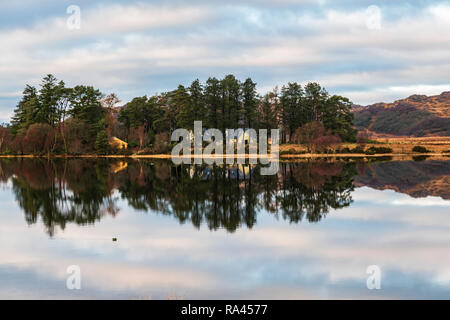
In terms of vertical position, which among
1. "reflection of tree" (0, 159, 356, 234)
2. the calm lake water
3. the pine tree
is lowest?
the calm lake water

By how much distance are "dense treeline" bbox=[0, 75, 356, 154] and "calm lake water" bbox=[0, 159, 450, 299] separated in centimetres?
4757

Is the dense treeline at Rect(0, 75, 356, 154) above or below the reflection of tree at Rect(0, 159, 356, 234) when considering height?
above

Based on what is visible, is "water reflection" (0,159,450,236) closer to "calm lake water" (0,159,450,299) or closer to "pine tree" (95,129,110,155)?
"calm lake water" (0,159,450,299)

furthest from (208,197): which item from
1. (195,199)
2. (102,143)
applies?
(102,143)

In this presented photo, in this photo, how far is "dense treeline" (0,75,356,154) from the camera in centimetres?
6925

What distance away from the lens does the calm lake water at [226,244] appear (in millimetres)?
7809

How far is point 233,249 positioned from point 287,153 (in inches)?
1995

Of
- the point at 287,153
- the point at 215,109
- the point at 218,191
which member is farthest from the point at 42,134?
the point at 218,191

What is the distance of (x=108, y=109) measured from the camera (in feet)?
275

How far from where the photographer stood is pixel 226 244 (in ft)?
35.2

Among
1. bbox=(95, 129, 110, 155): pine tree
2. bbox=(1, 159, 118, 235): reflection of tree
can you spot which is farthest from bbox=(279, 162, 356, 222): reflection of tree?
bbox=(95, 129, 110, 155): pine tree

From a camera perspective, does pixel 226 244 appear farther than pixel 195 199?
No

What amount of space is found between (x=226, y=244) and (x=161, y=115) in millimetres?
69598

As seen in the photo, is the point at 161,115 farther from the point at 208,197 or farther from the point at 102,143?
the point at 208,197
